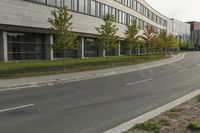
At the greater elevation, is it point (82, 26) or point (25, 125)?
point (82, 26)

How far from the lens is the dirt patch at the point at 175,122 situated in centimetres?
682

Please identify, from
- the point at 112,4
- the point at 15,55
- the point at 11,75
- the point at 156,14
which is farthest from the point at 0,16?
the point at 156,14

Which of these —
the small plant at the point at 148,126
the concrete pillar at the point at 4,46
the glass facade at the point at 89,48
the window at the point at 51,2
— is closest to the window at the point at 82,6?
the glass facade at the point at 89,48

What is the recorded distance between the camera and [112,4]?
5509 cm

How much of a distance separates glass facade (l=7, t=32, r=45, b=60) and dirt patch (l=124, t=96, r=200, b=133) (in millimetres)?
25372

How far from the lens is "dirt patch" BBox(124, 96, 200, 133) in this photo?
682 cm

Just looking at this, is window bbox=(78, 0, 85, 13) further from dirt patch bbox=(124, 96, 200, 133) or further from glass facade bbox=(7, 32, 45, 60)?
dirt patch bbox=(124, 96, 200, 133)

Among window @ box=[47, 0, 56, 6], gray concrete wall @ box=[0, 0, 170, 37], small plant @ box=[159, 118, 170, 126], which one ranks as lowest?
small plant @ box=[159, 118, 170, 126]

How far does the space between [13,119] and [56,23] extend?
1887 cm

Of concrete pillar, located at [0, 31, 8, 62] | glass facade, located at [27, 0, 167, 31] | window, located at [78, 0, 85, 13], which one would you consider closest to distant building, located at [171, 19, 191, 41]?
glass facade, located at [27, 0, 167, 31]

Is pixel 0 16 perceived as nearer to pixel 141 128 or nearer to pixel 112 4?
pixel 141 128

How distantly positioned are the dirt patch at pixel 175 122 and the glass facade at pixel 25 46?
83.2ft

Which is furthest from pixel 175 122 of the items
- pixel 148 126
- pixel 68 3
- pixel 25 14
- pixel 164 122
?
pixel 68 3

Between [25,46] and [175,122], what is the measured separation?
28388 millimetres
